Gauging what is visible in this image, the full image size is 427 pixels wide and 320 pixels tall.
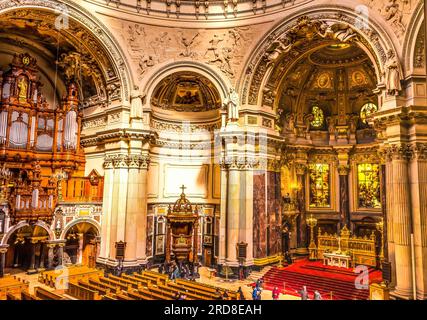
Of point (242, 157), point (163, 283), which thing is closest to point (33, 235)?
point (163, 283)

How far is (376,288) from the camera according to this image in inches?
539

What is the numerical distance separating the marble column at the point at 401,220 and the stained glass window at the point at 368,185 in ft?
26.5

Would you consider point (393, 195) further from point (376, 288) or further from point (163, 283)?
point (163, 283)

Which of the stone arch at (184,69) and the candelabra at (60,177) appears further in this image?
the stone arch at (184,69)

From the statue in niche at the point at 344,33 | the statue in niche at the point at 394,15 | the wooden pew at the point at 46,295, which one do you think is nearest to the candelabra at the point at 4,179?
the wooden pew at the point at 46,295

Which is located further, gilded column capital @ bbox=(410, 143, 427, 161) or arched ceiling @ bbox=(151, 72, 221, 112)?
arched ceiling @ bbox=(151, 72, 221, 112)

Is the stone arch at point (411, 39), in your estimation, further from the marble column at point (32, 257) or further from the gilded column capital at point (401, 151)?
the marble column at point (32, 257)

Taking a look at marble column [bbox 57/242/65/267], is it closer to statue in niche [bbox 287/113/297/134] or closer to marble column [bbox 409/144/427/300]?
statue in niche [bbox 287/113/297/134]

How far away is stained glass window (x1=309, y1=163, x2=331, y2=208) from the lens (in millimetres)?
23391

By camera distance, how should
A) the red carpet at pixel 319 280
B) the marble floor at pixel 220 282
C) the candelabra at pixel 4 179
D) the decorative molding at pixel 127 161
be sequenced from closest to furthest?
the red carpet at pixel 319 280 < the marble floor at pixel 220 282 < the candelabra at pixel 4 179 < the decorative molding at pixel 127 161

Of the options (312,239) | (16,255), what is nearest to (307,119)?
(312,239)

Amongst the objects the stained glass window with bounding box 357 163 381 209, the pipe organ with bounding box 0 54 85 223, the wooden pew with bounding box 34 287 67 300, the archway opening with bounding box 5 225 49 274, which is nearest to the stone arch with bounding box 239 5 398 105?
the stained glass window with bounding box 357 163 381 209

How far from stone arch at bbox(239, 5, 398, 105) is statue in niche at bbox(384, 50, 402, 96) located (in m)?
0.34

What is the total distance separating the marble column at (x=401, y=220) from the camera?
13.1 meters
